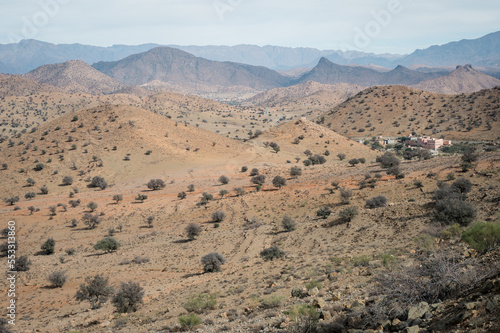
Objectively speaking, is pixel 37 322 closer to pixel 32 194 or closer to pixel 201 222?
pixel 201 222

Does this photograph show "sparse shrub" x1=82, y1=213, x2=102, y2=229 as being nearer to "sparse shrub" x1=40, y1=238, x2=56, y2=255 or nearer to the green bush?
"sparse shrub" x1=40, y1=238, x2=56, y2=255

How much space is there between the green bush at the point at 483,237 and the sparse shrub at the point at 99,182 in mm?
42656

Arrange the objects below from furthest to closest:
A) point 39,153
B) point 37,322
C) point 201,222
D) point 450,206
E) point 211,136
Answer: point 211,136, point 39,153, point 201,222, point 450,206, point 37,322

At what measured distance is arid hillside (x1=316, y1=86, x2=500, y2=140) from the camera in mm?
87125


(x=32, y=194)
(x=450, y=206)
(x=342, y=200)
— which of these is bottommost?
(x=32, y=194)

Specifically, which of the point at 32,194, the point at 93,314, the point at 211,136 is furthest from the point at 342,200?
the point at 211,136

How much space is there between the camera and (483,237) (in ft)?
32.9

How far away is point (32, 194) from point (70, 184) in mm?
5352

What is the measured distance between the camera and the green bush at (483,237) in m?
9.59

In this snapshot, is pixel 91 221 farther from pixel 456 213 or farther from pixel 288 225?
pixel 456 213

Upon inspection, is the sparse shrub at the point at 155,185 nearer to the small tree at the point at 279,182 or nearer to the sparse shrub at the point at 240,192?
the sparse shrub at the point at 240,192

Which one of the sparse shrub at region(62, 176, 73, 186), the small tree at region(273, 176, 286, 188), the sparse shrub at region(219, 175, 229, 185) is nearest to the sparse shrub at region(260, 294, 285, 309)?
the small tree at region(273, 176, 286, 188)

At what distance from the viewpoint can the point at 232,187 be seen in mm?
40219

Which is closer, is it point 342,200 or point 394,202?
point 394,202
